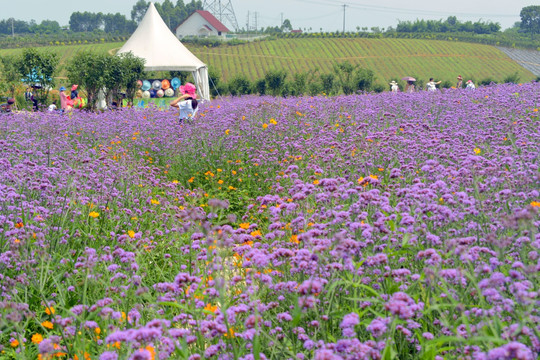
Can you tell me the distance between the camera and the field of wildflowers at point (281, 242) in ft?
7.51

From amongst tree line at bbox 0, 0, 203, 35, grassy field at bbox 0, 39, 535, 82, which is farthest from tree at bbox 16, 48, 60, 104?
tree line at bbox 0, 0, 203, 35

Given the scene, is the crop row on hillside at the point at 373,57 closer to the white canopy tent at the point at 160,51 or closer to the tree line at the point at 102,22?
the white canopy tent at the point at 160,51

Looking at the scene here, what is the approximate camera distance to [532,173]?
419 centimetres

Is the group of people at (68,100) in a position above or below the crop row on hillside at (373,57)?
below

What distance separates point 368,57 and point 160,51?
49.6m

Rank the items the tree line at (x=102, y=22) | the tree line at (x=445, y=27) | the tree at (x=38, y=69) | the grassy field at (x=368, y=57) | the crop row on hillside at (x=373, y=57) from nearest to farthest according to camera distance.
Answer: the tree at (x=38, y=69), the grassy field at (x=368, y=57), the crop row on hillside at (x=373, y=57), the tree line at (x=445, y=27), the tree line at (x=102, y=22)

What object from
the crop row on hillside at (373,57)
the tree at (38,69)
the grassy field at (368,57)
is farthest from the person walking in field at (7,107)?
A: the crop row on hillside at (373,57)

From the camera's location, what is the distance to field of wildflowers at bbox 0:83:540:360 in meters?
2.29

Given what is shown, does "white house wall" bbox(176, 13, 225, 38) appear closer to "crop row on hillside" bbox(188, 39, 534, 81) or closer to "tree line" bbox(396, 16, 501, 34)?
"crop row on hillside" bbox(188, 39, 534, 81)

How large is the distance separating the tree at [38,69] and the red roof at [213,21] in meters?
88.2

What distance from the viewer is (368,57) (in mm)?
69250

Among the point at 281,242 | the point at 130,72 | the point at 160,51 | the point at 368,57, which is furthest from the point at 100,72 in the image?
the point at 368,57

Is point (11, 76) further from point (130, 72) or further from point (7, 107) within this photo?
point (7, 107)

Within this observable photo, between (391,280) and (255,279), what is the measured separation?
723mm
